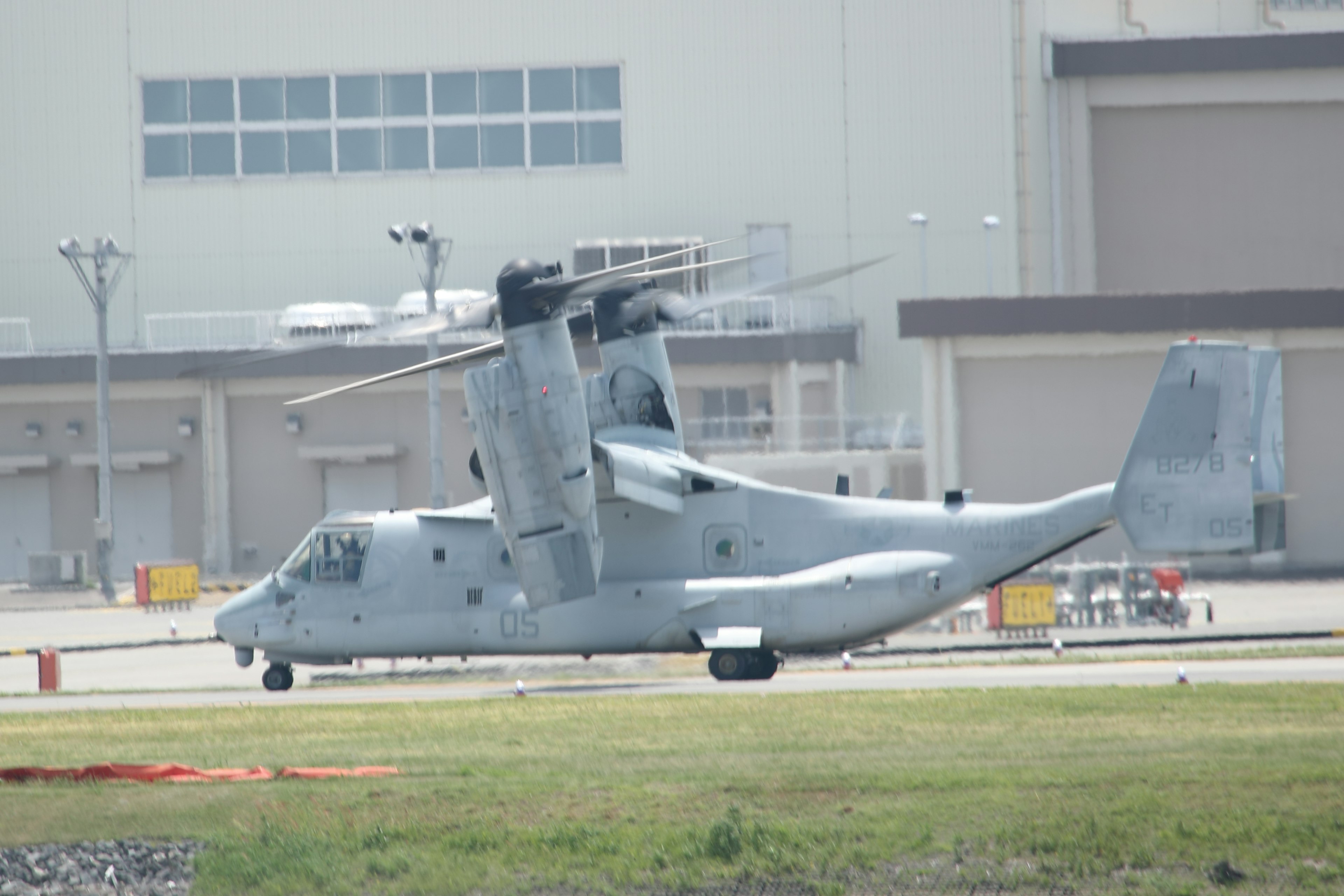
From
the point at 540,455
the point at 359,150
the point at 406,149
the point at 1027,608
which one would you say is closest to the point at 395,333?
the point at 540,455

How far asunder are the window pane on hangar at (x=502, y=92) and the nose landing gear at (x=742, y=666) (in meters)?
35.1

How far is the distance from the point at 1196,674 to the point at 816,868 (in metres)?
10.2

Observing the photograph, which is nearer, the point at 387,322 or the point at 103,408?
the point at 103,408

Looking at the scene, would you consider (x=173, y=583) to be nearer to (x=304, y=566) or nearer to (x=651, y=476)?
(x=304, y=566)

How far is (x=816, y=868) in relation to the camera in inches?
478

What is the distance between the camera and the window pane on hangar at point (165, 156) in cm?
5453

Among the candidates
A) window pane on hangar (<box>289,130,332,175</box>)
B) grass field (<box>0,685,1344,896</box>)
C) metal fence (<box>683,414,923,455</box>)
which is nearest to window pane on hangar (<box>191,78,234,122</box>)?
window pane on hangar (<box>289,130,332,175</box>)

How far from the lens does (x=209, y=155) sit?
54438 mm

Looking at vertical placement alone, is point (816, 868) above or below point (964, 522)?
below

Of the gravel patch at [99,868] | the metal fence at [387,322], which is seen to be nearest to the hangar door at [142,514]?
the metal fence at [387,322]

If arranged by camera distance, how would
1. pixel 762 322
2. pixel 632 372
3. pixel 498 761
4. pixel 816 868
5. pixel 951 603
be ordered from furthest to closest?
1. pixel 762 322
2. pixel 632 372
3. pixel 951 603
4. pixel 498 761
5. pixel 816 868

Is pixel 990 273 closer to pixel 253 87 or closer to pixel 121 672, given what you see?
pixel 253 87

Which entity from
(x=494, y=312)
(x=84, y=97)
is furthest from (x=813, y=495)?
(x=84, y=97)

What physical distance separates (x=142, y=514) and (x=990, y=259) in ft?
95.6
